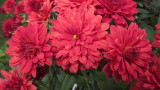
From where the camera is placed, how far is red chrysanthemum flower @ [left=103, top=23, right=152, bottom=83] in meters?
0.38

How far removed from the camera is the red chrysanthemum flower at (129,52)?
38 cm

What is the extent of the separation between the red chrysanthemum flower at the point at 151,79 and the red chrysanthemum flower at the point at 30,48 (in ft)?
0.94

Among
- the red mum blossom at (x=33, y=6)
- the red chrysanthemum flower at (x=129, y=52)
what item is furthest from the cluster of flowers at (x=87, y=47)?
the red mum blossom at (x=33, y=6)

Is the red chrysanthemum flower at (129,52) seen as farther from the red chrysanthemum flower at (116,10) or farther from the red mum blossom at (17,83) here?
the red mum blossom at (17,83)

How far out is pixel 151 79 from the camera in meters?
0.41

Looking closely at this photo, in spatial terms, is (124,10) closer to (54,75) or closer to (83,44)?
(83,44)

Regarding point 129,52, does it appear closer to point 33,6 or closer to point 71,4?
point 71,4


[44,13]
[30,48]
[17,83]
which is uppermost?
[44,13]

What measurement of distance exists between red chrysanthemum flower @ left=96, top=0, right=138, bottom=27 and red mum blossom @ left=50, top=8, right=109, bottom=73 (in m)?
0.07

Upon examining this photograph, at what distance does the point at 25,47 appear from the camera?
433 mm

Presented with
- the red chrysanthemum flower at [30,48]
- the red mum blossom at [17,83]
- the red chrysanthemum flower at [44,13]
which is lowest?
the red mum blossom at [17,83]

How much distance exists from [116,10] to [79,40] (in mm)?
182

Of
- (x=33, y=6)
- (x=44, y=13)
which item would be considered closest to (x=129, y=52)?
(x=44, y=13)

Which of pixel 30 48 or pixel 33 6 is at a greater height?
pixel 33 6
